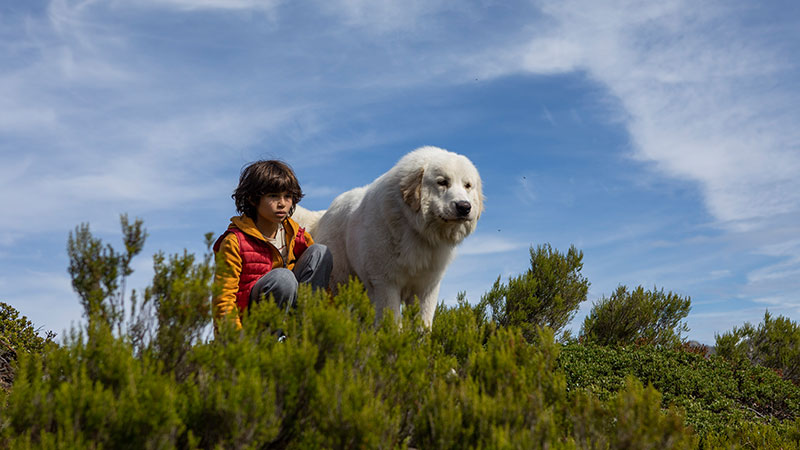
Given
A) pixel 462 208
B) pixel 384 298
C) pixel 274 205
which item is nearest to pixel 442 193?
pixel 462 208

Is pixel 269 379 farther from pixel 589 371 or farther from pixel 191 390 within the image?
pixel 589 371

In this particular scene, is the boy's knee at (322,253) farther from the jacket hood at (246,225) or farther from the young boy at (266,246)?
the jacket hood at (246,225)

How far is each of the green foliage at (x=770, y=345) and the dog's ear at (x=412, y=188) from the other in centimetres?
962

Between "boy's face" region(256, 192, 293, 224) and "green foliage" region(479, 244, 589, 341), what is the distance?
575cm

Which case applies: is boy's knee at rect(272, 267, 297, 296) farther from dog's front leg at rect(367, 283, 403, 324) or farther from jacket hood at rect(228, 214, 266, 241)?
dog's front leg at rect(367, 283, 403, 324)

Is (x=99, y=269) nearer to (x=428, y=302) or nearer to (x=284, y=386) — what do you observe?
(x=284, y=386)

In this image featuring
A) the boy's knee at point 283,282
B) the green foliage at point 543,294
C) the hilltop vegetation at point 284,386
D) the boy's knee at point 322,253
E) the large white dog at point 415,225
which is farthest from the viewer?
the green foliage at point 543,294

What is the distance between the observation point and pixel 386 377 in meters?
3.28

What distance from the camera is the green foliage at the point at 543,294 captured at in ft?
33.8

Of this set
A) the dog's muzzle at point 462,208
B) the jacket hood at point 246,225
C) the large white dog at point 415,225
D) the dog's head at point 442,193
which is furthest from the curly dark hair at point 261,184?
the dog's muzzle at point 462,208

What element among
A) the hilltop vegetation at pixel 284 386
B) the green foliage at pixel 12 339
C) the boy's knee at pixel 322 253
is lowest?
the hilltop vegetation at pixel 284 386

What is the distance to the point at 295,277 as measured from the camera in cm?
541

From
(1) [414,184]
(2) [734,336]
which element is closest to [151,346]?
(1) [414,184]

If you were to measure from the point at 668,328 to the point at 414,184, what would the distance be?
8301mm
